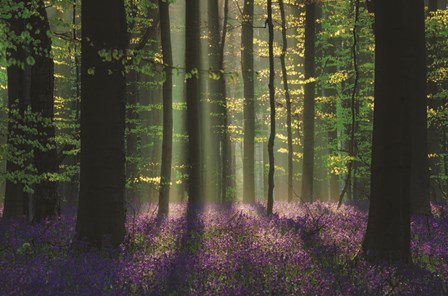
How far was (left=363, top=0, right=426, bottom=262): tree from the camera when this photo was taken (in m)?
7.41

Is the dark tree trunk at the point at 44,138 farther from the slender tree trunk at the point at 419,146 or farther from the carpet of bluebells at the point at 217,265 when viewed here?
the slender tree trunk at the point at 419,146

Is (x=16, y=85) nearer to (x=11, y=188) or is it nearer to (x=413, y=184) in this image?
(x=11, y=188)

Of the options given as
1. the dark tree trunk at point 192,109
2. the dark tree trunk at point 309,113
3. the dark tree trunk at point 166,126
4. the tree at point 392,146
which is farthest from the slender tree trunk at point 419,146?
the dark tree trunk at point 309,113


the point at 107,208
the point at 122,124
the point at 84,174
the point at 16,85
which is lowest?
the point at 107,208

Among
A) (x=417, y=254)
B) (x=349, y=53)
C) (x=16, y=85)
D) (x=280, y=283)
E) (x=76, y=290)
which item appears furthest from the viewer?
(x=349, y=53)

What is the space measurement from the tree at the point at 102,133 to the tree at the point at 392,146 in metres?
4.10

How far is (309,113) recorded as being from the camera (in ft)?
72.0

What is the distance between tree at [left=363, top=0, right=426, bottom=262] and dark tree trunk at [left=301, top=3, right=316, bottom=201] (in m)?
13.4

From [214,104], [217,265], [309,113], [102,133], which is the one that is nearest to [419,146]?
[217,265]

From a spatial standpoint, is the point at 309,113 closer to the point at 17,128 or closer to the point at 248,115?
the point at 248,115

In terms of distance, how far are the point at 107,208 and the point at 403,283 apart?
468 centimetres

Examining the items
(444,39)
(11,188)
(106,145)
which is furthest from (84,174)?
(444,39)

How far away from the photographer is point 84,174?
842cm

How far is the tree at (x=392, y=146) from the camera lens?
741 cm
